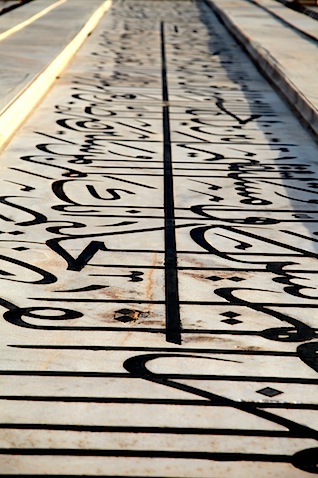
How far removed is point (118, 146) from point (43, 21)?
8.99 m

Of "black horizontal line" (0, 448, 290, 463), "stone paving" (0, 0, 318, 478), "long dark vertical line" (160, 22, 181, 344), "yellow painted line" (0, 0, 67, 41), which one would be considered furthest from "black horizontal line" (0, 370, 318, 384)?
"yellow painted line" (0, 0, 67, 41)

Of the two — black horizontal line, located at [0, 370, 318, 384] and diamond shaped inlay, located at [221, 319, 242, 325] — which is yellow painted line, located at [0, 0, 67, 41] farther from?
black horizontal line, located at [0, 370, 318, 384]

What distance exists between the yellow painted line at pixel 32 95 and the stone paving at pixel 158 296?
0.42ft

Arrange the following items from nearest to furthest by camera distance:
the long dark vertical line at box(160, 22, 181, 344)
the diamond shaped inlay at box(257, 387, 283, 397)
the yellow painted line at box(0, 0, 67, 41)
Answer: the diamond shaped inlay at box(257, 387, 283, 397) → the long dark vertical line at box(160, 22, 181, 344) → the yellow painted line at box(0, 0, 67, 41)

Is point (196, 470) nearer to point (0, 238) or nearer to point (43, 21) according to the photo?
point (0, 238)

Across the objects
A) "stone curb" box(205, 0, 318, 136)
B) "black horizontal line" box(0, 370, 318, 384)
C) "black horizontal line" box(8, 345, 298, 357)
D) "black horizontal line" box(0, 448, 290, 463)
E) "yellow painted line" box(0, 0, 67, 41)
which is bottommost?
"yellow painted line" box(0, 0, 67, 41)

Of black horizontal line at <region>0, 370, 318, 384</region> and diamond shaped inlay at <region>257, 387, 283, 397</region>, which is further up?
diamond shaped inlay at <region>257, 387, 283, 397</region>

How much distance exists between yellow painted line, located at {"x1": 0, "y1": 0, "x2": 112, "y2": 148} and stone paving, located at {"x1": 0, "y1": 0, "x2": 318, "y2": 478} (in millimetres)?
128

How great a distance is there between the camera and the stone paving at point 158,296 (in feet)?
10.3

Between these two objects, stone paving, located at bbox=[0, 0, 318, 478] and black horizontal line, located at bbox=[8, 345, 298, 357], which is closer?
stone paving, located at bbox=[0, 0, 318, 478]

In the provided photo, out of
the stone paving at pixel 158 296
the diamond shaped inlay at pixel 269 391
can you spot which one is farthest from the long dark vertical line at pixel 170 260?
the diamond shaped inlay at pixel 269 391

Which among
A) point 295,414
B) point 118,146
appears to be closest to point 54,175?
point 118,146

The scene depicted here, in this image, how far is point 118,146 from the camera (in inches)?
308

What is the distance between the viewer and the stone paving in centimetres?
314
